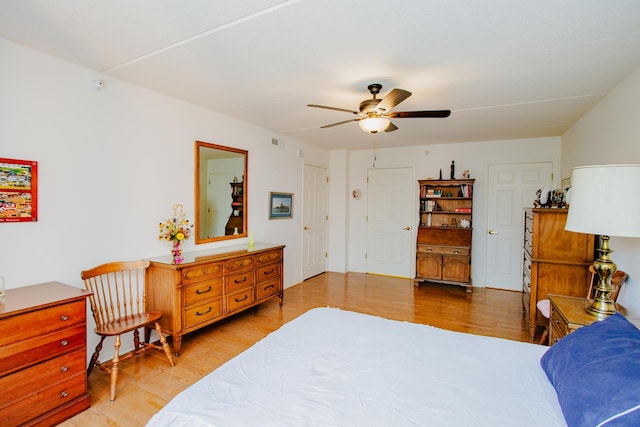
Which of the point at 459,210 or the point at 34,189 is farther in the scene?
the point at 459,210

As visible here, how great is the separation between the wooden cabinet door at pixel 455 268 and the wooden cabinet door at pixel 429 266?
0.26 ft

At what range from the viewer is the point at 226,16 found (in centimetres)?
181

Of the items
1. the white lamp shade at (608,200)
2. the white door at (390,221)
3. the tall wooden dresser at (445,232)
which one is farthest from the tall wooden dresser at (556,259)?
the white door at (390,221)

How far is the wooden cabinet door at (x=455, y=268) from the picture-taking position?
201 inches

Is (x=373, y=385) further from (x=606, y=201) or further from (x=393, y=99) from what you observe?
(x=393, y=99)

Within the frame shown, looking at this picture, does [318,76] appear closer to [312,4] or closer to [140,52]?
[312,4]

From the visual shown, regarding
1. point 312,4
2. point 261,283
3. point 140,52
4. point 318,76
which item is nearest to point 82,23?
point 140,52

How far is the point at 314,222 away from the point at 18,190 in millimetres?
4237

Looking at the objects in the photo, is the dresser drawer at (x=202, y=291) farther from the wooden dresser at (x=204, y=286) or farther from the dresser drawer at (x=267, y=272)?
the dresser drawer at (x=267, y=272)

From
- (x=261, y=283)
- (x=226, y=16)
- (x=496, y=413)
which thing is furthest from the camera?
(x=261, y=283)

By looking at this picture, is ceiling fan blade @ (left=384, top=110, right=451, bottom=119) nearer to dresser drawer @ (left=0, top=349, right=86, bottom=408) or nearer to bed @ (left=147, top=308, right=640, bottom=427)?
bed @ (left=147, top=308, right=640, bottom=427)

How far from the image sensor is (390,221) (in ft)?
19.9

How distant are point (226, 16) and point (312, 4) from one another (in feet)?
1.71

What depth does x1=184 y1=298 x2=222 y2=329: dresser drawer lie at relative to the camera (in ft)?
9.52
